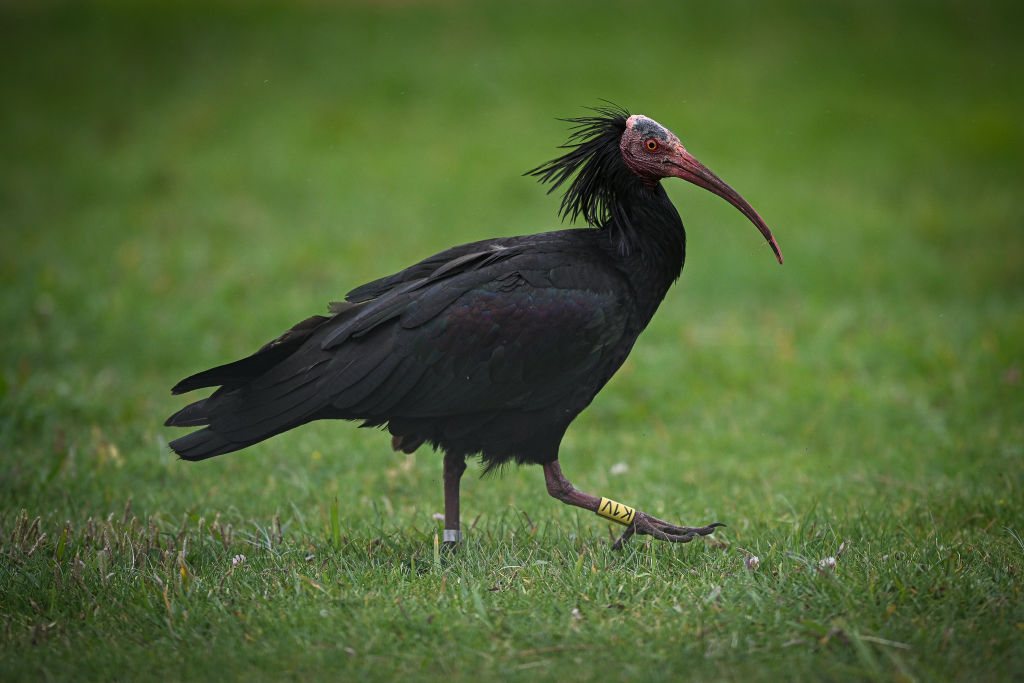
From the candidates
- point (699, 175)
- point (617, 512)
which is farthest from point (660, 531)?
point (699, 175)

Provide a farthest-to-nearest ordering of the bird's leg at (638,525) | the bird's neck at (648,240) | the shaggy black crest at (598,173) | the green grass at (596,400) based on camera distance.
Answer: the shaggy black crest at (598,173), the bird's neck at (648,240), the bird's leg at (638,525), the green grass at (596,400)

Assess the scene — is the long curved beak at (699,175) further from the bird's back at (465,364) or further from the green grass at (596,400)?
the green grass at (596,400)

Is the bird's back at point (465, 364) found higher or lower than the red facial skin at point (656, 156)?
lower

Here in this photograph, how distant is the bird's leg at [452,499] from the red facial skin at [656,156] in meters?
1.55

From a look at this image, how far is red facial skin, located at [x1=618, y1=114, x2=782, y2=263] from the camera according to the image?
4.61m

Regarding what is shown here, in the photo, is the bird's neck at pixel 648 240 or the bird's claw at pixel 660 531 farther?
the bird's neck at pixel 648 240

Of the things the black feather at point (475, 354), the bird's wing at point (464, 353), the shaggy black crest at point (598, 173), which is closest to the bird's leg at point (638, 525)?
the black feather at point (475, 354)

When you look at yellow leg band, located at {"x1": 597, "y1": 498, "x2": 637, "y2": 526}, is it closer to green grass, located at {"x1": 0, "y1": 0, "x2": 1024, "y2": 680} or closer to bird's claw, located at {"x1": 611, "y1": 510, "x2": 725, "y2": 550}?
bird's claw, located at {"x1": 611, "y1": 510, "x2": 725, "y2": 550}

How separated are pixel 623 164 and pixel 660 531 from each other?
1.65 metres

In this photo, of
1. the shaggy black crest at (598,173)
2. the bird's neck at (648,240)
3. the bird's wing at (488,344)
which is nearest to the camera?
the bird's wing at (488,344)

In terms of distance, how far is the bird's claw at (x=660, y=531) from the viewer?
174 inches

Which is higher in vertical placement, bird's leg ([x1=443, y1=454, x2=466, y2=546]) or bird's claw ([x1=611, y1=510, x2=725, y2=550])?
bird's leg ([x1=443, y1=454, x2=466, y2=546])

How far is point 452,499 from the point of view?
14.8 ft

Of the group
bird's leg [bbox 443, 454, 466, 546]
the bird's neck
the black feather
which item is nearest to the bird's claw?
the black feather
